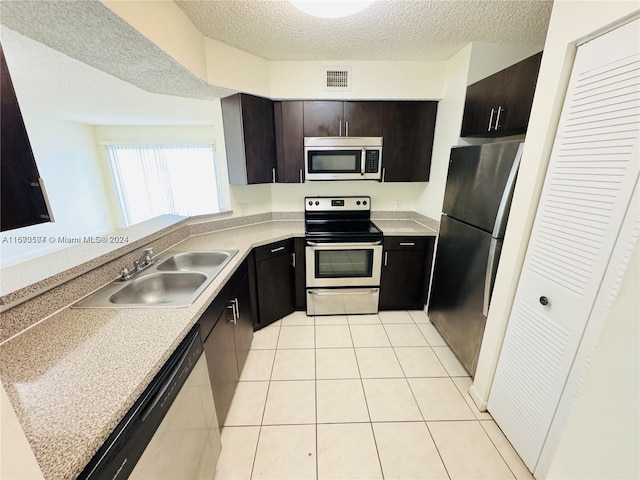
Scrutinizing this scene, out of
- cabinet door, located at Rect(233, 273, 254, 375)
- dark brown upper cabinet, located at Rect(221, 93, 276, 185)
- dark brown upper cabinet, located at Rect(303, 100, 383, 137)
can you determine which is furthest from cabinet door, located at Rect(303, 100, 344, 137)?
cabinet door, located at Rect(233, 273, 254, 375)

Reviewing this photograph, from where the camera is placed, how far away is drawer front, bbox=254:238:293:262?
2172 mm

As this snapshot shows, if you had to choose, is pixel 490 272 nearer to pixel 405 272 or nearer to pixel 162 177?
pixel 405 272

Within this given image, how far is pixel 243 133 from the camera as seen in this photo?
2.15 m

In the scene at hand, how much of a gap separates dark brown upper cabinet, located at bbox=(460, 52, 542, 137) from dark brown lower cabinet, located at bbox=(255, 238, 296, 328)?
178 centimetres

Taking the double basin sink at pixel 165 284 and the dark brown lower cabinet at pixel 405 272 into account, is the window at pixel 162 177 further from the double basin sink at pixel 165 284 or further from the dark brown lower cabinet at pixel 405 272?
the dark brown lower cabinet at pixel 405 272

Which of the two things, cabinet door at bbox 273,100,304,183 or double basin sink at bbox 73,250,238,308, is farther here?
cabinet door at bbox 273,100,304,183

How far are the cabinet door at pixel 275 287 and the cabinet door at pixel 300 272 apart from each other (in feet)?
0.17

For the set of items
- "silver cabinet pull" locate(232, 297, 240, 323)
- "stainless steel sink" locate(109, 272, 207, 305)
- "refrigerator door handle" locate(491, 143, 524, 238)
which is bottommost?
"silver cabinet pull" locate(232, 297, 240, 323)

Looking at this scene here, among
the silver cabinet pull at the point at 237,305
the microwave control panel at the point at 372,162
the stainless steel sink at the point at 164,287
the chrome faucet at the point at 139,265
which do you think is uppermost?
the microwave control panel at the point at 372,162

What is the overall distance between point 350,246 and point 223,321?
130cm

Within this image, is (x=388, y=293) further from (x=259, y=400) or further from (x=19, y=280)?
(x=19, y=280)

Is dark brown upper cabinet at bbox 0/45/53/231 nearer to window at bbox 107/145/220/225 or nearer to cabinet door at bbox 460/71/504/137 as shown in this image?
cabinet door at bbox 460/71/504/137

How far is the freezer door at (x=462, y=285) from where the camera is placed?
163 cm

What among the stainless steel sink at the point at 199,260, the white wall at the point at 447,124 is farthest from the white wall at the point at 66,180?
the white wall at the point at 447,124
